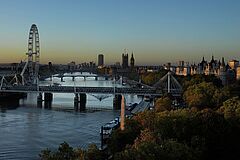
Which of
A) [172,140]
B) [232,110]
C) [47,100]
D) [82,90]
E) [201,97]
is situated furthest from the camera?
[82,90]

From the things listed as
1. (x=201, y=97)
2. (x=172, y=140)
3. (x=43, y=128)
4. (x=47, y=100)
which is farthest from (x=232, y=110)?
(x=47, y=100)

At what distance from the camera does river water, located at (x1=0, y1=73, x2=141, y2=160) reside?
60.7ft

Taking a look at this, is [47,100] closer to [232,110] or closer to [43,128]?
[43,128]

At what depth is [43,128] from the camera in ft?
77.4

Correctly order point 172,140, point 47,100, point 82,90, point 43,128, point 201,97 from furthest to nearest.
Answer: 1. point 82,90
2. point 47,100
3. point 201,97
4. point 43,128
5. point 172,140

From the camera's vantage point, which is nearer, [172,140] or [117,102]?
[172,140]

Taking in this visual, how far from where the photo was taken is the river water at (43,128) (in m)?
18.5

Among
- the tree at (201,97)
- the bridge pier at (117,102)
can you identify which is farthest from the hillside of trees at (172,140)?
the bridge pier at (117,102)

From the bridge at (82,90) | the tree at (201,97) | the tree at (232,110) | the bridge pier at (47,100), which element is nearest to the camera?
the tree at (232,110)

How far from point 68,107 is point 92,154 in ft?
81.1

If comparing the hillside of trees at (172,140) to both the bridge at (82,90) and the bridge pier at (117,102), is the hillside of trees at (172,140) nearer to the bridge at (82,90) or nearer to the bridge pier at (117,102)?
the bridge pier at (117,102)

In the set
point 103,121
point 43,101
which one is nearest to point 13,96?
point 43,101

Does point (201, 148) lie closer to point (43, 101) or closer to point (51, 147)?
point (51, 147)

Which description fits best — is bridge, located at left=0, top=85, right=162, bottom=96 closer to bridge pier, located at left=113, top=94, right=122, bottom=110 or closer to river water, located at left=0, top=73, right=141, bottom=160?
bridge pier, located at left=113, top=94, right=122, bottom=110
